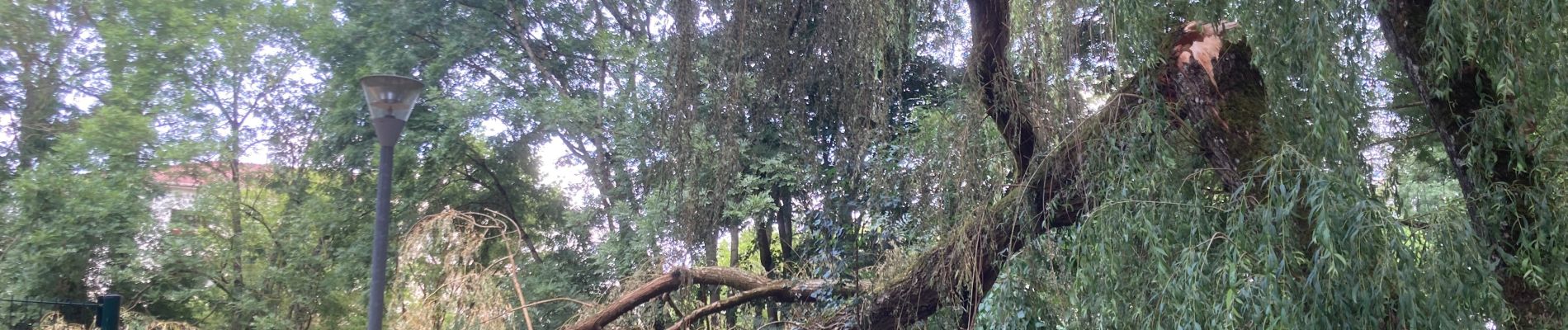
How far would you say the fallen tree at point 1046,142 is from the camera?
13.7 ft

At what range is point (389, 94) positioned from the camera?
18.3 feet

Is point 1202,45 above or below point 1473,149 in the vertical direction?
above

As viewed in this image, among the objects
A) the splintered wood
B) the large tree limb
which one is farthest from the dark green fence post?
the splintered wood

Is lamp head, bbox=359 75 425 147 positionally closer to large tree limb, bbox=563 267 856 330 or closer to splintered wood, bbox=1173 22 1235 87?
large tree limb, bbox=563 267 856 330

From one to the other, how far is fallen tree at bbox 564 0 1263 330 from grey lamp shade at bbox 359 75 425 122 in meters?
2.97

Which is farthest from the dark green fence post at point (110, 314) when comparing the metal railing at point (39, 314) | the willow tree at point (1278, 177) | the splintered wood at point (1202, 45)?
the splintered wood at point (1202, 45)

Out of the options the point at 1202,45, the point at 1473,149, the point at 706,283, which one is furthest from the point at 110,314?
the point at 1473,149

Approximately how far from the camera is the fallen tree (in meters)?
4.16

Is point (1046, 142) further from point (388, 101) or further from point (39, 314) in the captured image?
point (39, 314)

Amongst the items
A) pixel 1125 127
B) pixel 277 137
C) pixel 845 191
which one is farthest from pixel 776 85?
pixel 277 137

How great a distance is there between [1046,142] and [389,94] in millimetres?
3476

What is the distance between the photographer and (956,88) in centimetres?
519

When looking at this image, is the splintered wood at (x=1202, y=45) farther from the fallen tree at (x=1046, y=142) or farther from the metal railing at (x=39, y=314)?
the metal railing at (x=39, y=314)

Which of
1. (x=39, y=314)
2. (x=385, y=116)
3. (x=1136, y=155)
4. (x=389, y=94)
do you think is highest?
(x=389, y=94)
